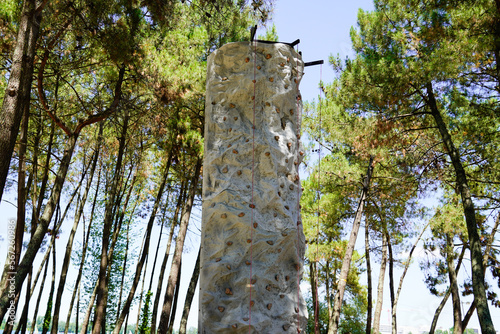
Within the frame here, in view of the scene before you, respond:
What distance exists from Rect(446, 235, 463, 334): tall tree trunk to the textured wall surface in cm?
978

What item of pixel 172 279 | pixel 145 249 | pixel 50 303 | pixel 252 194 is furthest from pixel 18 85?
pixel 50 303

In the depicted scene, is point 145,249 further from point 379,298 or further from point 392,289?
point 392,289

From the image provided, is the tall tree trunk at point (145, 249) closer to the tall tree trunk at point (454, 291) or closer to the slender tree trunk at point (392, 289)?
the slender tree trunk at point (392, 289)

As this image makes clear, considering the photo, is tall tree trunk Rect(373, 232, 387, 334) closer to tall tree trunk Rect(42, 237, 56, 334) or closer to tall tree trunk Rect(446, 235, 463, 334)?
tall tree trunk Rect(446, 235, 463, 334)

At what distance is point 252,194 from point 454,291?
10579 millimetres

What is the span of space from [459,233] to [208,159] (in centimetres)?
1079

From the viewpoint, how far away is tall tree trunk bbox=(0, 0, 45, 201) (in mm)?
4461

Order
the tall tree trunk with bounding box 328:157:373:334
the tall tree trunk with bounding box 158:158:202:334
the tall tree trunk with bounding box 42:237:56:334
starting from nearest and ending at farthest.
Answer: the tall tree trunk with bounding box 158:158:202:334
the tall tree trunk with bounding box 328:157:373:334
the tall tree trunk with bounding box 42:237:56:334

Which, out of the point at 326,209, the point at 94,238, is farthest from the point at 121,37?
the point at 94,238

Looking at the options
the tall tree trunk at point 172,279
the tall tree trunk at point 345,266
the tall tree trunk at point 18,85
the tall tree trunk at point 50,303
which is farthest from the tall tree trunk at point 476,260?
the tall tree trunk at point 50,303

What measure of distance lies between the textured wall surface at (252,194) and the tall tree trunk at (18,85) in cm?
203

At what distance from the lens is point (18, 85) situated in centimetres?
466

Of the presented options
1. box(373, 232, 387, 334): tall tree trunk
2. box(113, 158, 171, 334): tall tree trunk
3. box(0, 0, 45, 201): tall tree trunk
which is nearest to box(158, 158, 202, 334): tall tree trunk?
box(113, 158, 171, 334): tall tree trunk

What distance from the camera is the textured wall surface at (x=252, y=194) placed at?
440 cm
